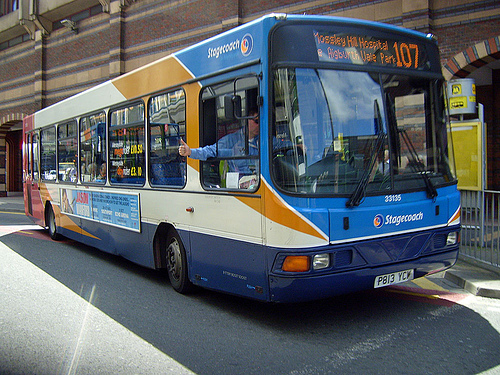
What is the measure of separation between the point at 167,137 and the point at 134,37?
15.1 m

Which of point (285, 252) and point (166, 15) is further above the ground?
point (166, 15)

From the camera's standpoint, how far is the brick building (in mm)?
11719

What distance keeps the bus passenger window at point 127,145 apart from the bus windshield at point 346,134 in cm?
293

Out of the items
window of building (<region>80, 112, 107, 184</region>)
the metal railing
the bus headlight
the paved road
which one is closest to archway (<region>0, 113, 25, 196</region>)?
window of building (<region>80, 112, 107, 184</region>)

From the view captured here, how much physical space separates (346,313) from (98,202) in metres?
4.72

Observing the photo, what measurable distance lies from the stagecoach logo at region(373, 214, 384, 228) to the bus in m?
0.02

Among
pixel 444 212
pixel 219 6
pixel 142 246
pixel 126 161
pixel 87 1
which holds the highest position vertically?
pixel 87 1

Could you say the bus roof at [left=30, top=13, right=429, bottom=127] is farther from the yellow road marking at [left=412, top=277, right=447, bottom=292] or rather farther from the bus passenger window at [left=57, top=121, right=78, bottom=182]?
the yellow road marking at [left=412, top=277, right=447, bottom=292]

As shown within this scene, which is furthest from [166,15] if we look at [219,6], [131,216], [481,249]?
[481,249]

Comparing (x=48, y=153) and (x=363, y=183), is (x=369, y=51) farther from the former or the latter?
(x=48, y=153)

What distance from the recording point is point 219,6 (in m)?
16.6

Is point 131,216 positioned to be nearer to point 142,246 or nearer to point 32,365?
point 142,246

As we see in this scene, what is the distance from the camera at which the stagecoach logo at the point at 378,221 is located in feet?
14.7

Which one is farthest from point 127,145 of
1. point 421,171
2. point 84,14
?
point 84,14
